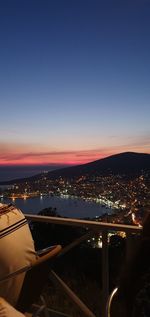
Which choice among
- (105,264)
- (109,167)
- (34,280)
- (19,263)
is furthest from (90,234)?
(109,167)

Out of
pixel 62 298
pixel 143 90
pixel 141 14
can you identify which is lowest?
pixel 62 298

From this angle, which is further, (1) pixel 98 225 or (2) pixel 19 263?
(1) pixel 98 225

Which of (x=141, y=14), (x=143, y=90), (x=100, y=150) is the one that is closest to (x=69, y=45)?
(x=141, y=14)

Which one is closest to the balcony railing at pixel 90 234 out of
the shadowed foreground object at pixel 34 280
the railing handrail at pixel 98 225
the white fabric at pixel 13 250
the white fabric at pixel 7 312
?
the railing handrail at pixel 98 225

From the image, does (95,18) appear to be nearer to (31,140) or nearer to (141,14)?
(141,14)

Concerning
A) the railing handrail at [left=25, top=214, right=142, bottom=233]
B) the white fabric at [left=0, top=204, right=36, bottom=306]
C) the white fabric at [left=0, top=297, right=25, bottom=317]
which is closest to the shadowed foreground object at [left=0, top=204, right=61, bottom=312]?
the white fabric at [left=0, top=204, right=36, bottom=306]

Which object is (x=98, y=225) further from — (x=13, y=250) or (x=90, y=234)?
(x=13, y=250)

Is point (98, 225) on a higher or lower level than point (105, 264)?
higher
